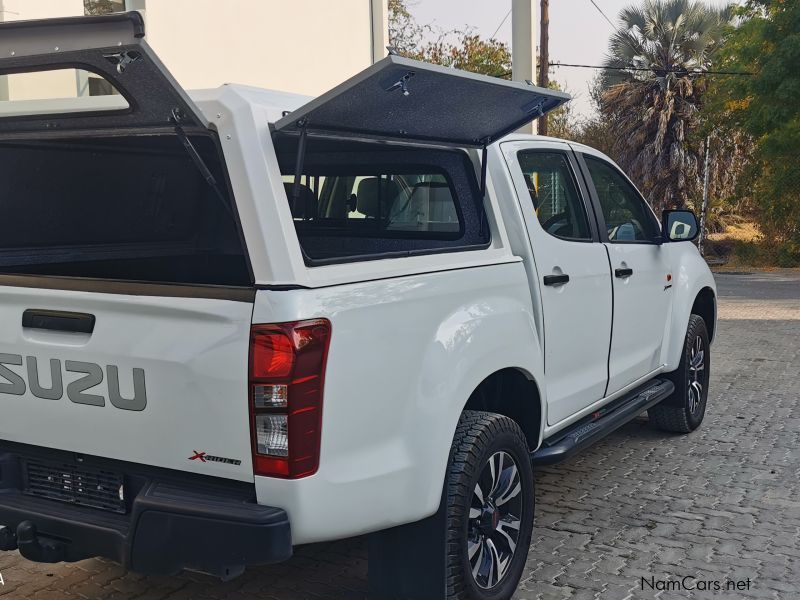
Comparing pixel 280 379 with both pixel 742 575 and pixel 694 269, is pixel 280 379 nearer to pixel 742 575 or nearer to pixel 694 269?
pixel 742 575

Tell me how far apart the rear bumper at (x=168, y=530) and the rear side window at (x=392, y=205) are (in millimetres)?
1233

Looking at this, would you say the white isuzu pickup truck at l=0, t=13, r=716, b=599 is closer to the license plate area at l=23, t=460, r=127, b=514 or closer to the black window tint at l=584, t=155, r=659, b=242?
the license plate area at l=23, t=460, r=127, b=514

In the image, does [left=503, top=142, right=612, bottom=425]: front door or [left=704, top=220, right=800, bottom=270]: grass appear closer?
[left=503, top=142, right=612, bottom=425]: front door

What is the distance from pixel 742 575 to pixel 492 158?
2.09 metres

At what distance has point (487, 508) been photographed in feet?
11.3

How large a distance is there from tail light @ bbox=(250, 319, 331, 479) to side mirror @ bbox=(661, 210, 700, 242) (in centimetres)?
335

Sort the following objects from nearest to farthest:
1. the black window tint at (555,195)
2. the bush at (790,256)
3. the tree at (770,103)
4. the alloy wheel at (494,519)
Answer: the alloy wheel at (494,519)
the black window tint at (555,195)
the tree at (770,103)
the bush at (790,256)

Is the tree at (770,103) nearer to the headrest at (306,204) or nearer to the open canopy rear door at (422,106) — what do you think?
the open canopy rear door at (422,106)

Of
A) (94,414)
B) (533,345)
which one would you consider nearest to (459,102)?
(533,345)

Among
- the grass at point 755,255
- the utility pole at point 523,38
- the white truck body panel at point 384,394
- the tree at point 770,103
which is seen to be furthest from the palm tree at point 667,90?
the white truck body panel at point 384,394

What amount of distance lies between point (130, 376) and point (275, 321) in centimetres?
56

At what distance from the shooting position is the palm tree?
117 ft

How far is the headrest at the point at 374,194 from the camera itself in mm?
3867

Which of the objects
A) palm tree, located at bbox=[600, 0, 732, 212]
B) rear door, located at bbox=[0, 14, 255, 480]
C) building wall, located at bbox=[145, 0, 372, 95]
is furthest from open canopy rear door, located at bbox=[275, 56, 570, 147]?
palm tree, located at bbox=[600, 0, 732, 212]
